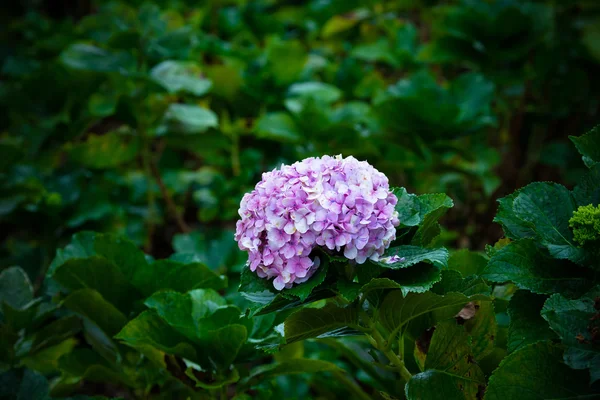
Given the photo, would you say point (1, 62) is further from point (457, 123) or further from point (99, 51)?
point (457, 123)

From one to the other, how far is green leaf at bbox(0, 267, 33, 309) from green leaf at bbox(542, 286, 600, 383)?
38.4 inches

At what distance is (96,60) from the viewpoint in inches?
70.4

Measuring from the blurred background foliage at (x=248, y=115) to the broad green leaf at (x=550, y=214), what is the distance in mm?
862

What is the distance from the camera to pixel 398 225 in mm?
860

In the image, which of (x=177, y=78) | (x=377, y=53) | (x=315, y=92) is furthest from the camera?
(x=377, y=53)

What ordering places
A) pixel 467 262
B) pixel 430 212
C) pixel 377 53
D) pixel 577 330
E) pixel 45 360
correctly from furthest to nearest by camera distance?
pixel 377 53 → pixel 45 360 → pixel 467 262 → pixel 430 212 → pixel 577 330

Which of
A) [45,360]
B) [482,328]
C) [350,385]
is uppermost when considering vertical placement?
[482,328]

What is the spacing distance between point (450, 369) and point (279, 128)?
104 cm

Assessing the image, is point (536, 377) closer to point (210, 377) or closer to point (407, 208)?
point (407, 208)

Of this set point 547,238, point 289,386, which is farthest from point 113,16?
point 547,238

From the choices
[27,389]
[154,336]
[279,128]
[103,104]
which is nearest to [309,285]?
[154,336]

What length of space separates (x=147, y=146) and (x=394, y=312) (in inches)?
47.6

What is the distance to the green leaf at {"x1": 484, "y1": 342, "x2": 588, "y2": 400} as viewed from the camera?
0.80 metres

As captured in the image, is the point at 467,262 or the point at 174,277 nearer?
the point at 467,262
